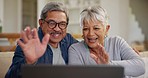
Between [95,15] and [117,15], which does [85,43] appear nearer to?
[95,15]

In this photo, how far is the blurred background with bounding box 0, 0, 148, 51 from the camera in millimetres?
4480

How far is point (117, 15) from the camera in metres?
4.45

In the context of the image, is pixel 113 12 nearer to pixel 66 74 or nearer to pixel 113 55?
pixel 113 55

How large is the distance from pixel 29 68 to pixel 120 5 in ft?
13.4

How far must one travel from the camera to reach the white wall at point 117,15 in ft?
14.6

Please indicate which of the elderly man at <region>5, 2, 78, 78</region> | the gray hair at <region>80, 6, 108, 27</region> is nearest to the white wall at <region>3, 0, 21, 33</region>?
the elderly man at <region>5, 2, 78, 78</region>

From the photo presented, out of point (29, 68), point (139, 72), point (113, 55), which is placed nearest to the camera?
point (29, 68)

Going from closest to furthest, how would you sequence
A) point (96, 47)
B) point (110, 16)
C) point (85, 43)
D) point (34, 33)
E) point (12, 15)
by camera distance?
1. point (34, 33)
2. point (96, 47)
3. point (85, 43)
4. point (110, 16)
5. point (12, 15)

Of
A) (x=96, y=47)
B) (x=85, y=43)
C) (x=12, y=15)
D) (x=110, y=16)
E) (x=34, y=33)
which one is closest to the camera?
(x=34, y=33)

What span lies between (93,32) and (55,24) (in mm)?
214

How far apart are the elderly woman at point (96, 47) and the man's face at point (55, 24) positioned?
4.3 inches

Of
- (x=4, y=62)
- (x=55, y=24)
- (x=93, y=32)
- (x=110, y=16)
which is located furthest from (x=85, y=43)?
(x=110, y=16)

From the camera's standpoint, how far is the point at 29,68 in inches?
24.6

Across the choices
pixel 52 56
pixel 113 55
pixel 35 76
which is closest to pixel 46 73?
pixel 35 76
